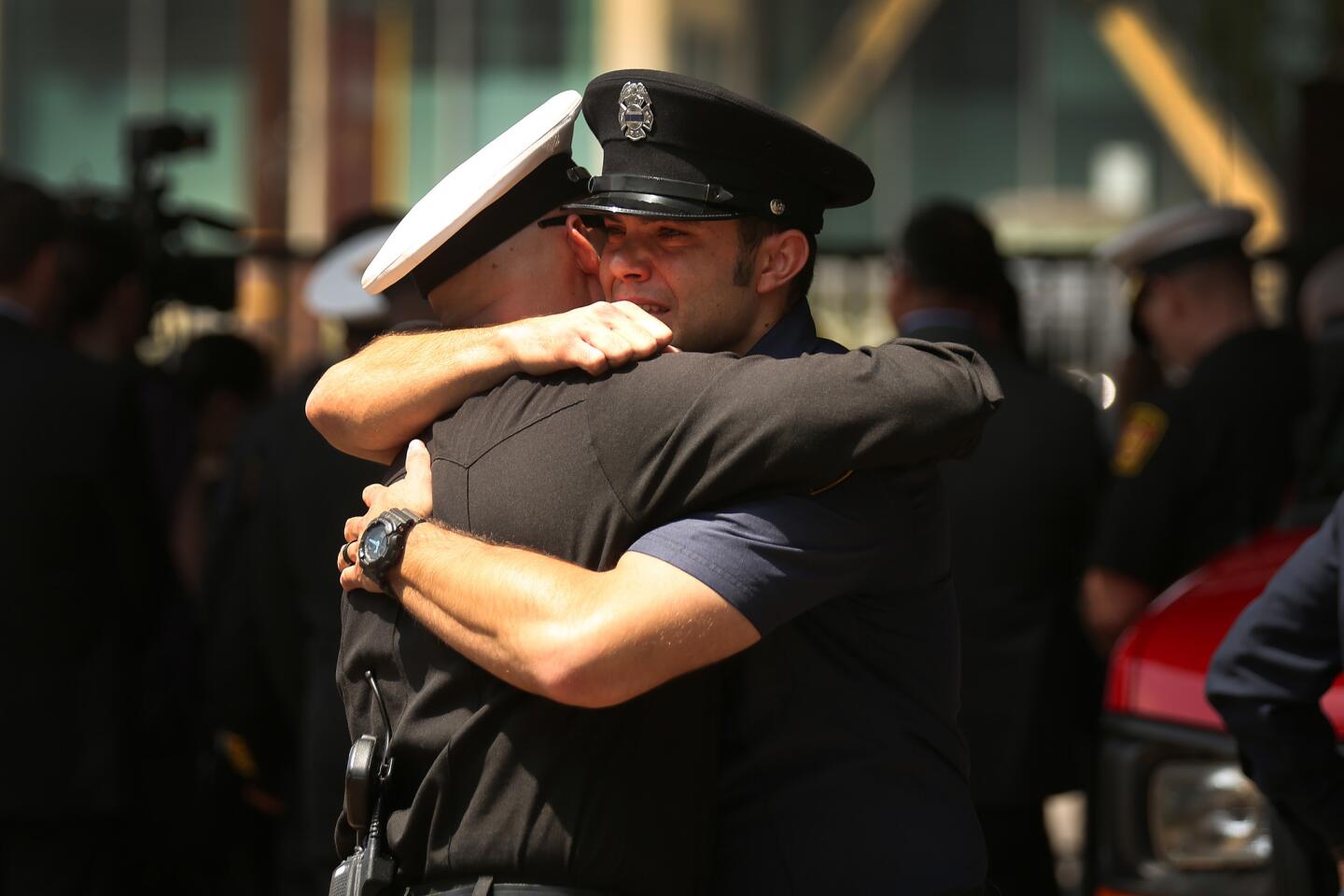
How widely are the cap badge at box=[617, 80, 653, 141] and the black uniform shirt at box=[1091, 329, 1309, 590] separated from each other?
2.56 meters

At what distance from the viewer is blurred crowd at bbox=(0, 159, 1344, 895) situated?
4391 mm

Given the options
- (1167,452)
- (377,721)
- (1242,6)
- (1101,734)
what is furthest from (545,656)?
(1242,6)

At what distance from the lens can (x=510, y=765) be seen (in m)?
2.12

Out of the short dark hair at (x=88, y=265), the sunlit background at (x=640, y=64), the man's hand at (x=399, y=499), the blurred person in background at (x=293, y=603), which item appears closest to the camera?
the man's hand at (x=399, y=499)

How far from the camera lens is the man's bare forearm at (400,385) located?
2.26 m

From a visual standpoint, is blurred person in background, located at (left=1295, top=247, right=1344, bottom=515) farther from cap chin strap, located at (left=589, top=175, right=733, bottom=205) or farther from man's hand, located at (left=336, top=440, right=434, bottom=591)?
man's hand, located at (left=336, top=440, right=434, bottom=591)

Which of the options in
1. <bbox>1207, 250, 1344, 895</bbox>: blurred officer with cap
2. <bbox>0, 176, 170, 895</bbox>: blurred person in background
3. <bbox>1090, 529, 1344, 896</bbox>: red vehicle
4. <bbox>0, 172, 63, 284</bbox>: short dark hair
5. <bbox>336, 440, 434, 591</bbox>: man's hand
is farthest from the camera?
<bbox>0, 172, 63, 284</bbox>: short dark hair

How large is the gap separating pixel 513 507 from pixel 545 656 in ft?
0.68

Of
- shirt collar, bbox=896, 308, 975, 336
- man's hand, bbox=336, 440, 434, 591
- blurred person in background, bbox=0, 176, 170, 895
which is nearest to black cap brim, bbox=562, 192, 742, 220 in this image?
man's hand, bbox=336, 440, 434, 591

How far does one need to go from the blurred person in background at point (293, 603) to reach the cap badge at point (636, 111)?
1743 millimetres

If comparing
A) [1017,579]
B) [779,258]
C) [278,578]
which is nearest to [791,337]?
[779,258]

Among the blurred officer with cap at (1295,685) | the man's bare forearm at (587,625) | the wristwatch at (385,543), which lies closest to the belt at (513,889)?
the man's bare forearm at (587,625)

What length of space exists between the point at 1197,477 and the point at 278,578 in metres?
2.27

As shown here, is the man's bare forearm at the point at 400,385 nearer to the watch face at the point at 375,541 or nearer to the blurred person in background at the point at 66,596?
the watch face at the point at 375,541
